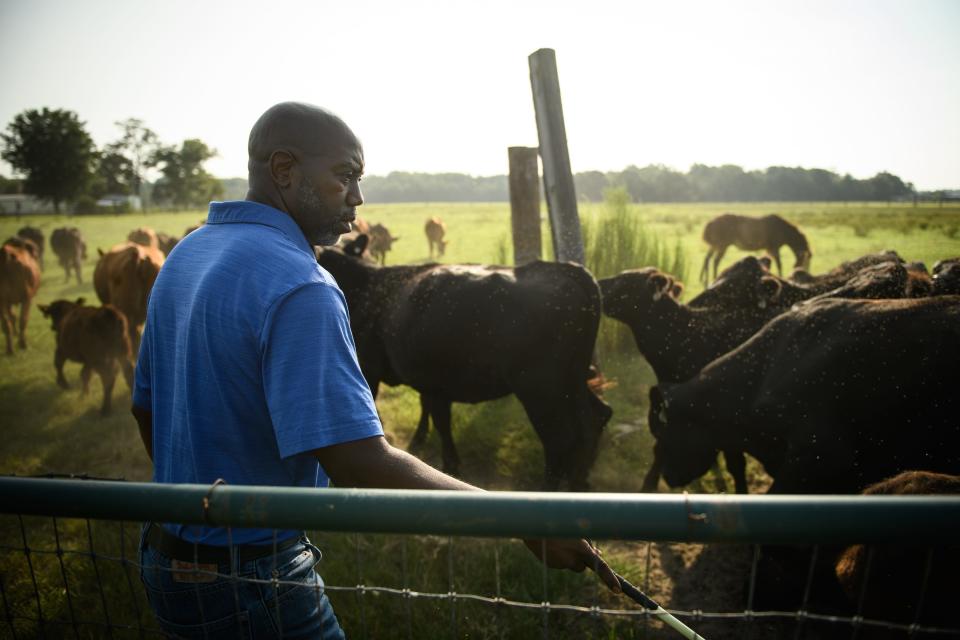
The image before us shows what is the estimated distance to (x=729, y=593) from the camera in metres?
3.68

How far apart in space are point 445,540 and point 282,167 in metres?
3.35

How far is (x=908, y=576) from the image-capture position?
213cm

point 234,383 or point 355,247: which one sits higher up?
point 355,247

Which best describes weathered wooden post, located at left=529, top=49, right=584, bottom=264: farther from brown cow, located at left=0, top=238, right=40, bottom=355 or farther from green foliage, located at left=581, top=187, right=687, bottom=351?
brown cow, located at left=0, top=238, right=40, bottom=355

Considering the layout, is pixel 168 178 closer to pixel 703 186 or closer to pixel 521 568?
pixel 703 186

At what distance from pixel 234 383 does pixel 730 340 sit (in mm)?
5332

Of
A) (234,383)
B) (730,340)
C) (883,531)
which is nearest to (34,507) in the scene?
(234,383)

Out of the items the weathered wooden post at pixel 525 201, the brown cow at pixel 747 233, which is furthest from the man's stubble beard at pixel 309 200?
the brown cow at pixel 747 233

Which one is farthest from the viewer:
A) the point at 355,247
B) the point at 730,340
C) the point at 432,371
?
the point at 355,247

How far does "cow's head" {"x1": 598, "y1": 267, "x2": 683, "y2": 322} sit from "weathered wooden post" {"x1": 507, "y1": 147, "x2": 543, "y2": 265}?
99cm

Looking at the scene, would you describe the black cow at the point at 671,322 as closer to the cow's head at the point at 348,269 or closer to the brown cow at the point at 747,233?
the cow's head at the point at 348,269

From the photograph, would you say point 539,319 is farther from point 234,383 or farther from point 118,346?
point 118,346

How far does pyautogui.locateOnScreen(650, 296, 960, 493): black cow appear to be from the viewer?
3303 millimetres

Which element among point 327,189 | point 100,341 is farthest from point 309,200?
point 100,341
